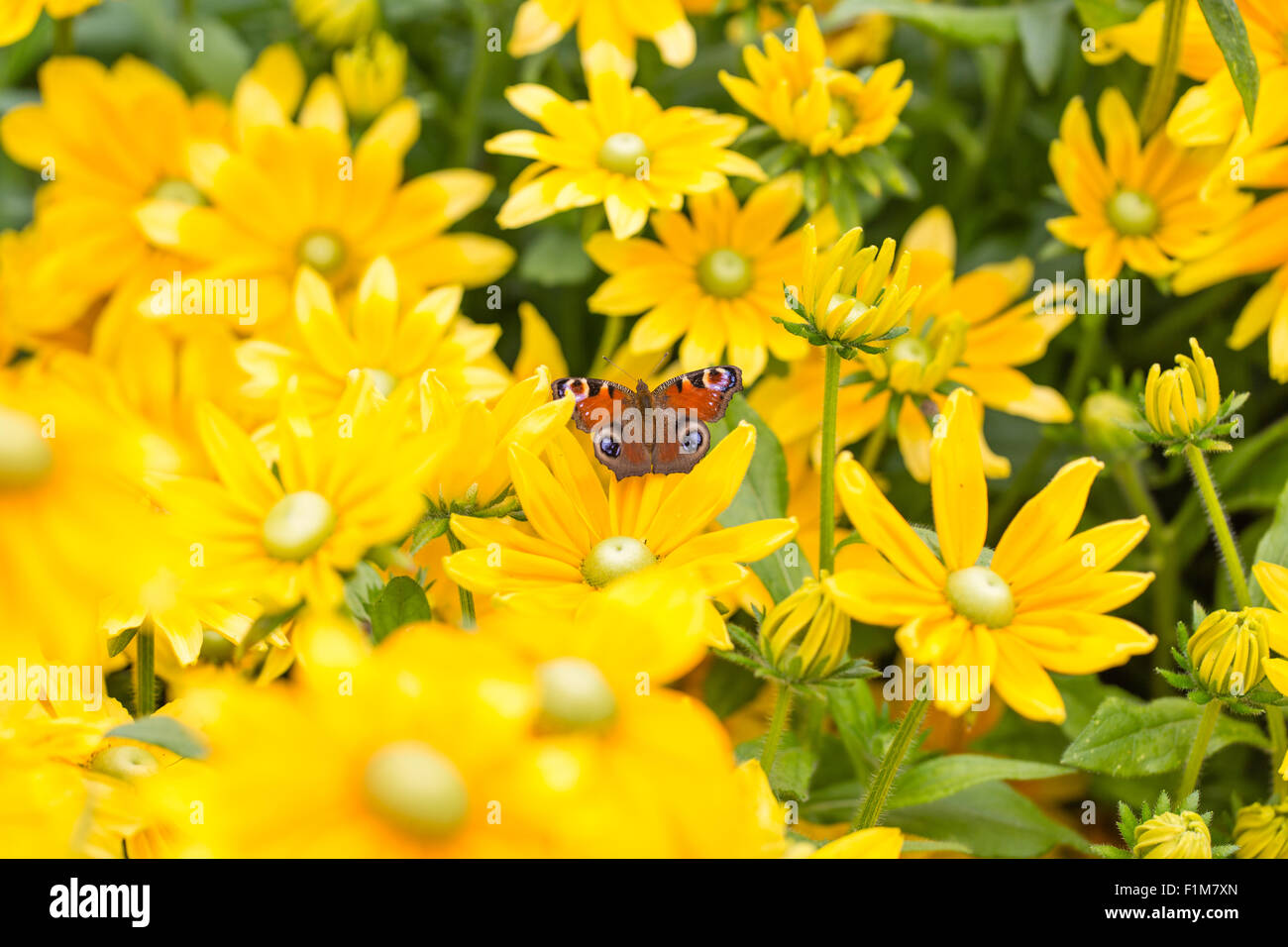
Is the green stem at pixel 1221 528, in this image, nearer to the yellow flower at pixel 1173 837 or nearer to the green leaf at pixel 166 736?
the yellow flower at pixel 1173 837

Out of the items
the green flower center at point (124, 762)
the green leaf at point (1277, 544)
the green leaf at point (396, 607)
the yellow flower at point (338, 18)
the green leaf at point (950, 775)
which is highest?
the yellow flower at point (338, 18)

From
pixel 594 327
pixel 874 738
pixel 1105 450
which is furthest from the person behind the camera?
pixel 594 327

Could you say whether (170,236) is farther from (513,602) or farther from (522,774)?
(522,774)

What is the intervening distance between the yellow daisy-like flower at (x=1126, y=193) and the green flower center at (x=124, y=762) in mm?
540

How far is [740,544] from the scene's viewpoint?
0.47 metres

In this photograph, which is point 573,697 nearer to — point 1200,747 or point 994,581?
point 994,581

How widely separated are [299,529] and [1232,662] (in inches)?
14.0

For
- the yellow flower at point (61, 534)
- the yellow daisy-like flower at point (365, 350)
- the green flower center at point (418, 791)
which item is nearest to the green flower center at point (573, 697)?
the green flower center at point (418, 791)

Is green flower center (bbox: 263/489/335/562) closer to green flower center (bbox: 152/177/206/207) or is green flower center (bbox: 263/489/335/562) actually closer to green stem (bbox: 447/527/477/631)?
green stem (bbox: 447/527/477/631)

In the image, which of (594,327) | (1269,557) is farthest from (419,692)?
(594,327)

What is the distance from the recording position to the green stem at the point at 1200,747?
49cm

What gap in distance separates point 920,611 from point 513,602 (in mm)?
151

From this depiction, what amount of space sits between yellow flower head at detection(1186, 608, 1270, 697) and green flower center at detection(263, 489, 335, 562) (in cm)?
34
